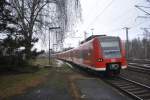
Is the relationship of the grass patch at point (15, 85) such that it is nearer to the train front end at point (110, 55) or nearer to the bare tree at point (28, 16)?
the train front end at point (110, 55)

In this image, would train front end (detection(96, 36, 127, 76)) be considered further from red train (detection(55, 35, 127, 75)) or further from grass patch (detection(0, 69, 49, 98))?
grass patch (detection(0, 69, 49, 98))

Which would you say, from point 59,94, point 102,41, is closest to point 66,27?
point 102,41

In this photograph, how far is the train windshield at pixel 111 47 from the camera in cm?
1944

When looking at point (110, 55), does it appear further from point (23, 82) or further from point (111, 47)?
point (23, 82)

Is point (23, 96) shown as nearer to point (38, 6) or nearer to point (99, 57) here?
point (99, 57)

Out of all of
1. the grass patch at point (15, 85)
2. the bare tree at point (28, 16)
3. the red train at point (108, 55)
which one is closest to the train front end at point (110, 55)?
the red train at point (108, 55)

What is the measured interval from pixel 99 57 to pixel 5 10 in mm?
7224

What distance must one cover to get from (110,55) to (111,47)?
0.57 m

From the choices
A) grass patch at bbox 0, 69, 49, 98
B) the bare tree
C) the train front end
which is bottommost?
grass patch at bbox 0, 69, 49, 98

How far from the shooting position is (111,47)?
19.6 metres

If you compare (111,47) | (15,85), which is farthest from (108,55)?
(15,85)

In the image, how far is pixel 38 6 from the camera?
2597 centimetres

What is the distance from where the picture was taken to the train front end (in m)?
19.2

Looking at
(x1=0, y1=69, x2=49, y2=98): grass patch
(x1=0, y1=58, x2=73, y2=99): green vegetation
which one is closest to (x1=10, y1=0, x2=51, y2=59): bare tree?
(x1=0, y1=58, x2=73, y2=99): green vegetation
